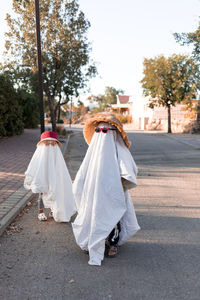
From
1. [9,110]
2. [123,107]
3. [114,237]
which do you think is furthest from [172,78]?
[123,107]

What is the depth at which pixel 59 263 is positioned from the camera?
362 centimetres

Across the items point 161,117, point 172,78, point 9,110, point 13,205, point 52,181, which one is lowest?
point 13,205

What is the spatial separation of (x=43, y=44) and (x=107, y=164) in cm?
1833

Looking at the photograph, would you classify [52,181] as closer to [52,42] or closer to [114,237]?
[114,237]

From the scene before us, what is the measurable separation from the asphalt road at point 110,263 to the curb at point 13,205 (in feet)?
0.53

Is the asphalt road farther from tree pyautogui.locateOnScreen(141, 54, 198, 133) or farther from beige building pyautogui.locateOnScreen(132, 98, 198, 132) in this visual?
beige building pyautogui.locateOnScreen(132, 98, 198, 132)

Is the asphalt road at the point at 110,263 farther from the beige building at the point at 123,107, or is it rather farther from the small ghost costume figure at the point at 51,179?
the beige building at the point at 123,107

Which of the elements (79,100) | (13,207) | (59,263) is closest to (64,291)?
(59,263)

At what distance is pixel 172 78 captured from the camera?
3506 centimetres

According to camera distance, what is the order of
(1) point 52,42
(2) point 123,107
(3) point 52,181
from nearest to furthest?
(3) point 52,181 → (1) point 52,42 → (2) point 123,107

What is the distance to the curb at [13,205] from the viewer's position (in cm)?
489

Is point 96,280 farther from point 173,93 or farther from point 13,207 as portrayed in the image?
point 173,93

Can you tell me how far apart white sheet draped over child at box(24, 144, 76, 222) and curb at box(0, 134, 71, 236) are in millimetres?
624

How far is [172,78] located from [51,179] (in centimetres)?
3256
